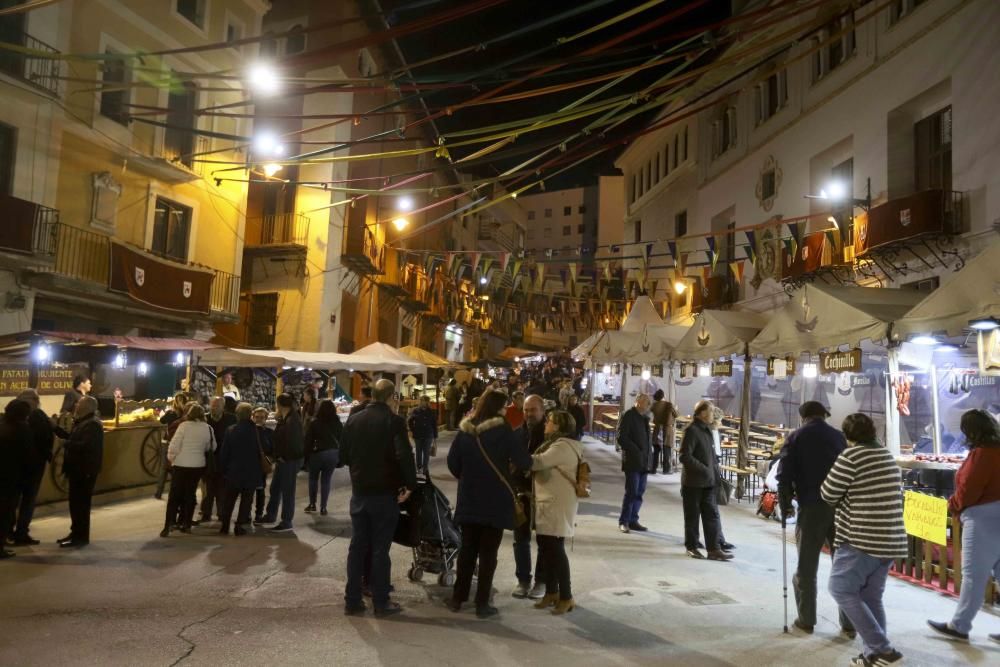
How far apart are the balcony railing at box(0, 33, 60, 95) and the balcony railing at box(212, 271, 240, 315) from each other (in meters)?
6.76

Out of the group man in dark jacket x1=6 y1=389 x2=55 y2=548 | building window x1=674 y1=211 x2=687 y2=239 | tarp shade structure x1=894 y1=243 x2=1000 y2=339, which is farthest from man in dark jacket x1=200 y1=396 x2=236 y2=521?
building window x1=674 y1=211 x2=687 y2=239

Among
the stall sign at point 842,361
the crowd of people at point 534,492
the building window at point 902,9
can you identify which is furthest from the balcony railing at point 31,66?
the building window at point 902,9

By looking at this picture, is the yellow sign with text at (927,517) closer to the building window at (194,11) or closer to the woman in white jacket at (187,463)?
the woman in white jacket at (187,463)

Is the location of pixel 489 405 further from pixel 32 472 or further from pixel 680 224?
pixel 680 224

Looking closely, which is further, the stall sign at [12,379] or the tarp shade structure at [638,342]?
the tarp shade structure at [638,342]

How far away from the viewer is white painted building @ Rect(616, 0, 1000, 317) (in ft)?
41.1

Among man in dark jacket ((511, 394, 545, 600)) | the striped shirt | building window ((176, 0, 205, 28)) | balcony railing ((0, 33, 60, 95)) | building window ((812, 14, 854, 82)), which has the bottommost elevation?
man in dark jacket ((511, 394, 545, 600))

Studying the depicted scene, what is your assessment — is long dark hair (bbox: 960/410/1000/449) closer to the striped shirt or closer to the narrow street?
the striped shirt

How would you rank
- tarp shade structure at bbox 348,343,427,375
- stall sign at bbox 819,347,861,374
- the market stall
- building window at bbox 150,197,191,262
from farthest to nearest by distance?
building window at bbox 150,197,191,262 → tarp shade structure at bbox 348,343,427,375 → the market stall → stall sign at bbox 819,347,861,374

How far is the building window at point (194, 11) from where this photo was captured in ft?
63.1

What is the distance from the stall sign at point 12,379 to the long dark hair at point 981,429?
12.6 meters

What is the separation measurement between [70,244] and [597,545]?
14.2m

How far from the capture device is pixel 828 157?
1811cm

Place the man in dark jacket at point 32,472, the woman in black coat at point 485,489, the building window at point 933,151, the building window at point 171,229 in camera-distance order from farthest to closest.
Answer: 1. the building window at point 171,229
2. the building window at point 933,151
3. the man in dark jacket at point 32,472
4. the woman in black coat at point 485,489
